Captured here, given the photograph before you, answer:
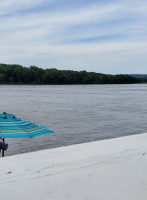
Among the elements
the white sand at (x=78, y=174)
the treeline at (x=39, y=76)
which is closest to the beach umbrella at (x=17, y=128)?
the white sand at (x=78, y=174)

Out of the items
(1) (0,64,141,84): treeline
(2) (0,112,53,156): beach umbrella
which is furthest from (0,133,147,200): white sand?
(1) (0,64,141,84): treeline

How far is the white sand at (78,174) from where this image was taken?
2139mm

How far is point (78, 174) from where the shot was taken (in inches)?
97.7

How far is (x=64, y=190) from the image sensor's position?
7.19 feet

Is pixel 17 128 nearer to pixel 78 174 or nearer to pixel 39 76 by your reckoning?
pixel 78 174

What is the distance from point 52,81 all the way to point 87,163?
140m

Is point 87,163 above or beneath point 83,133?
above

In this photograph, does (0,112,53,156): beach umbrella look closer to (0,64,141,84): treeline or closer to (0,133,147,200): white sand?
(0,133,147,200): white sand

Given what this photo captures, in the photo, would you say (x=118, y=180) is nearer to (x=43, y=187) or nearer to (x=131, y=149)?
(x=43, y=187)

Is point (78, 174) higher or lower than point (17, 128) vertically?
higher

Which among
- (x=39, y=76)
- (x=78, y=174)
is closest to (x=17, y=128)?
(x=78, y=174)

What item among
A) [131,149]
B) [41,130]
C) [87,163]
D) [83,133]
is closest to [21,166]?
[87,163]

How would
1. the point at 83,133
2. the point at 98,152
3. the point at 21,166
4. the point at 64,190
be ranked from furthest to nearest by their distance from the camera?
the point at 83,133, the point at 98,152, the point at 21,166, the point at 64,190

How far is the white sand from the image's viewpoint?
7.02ft
